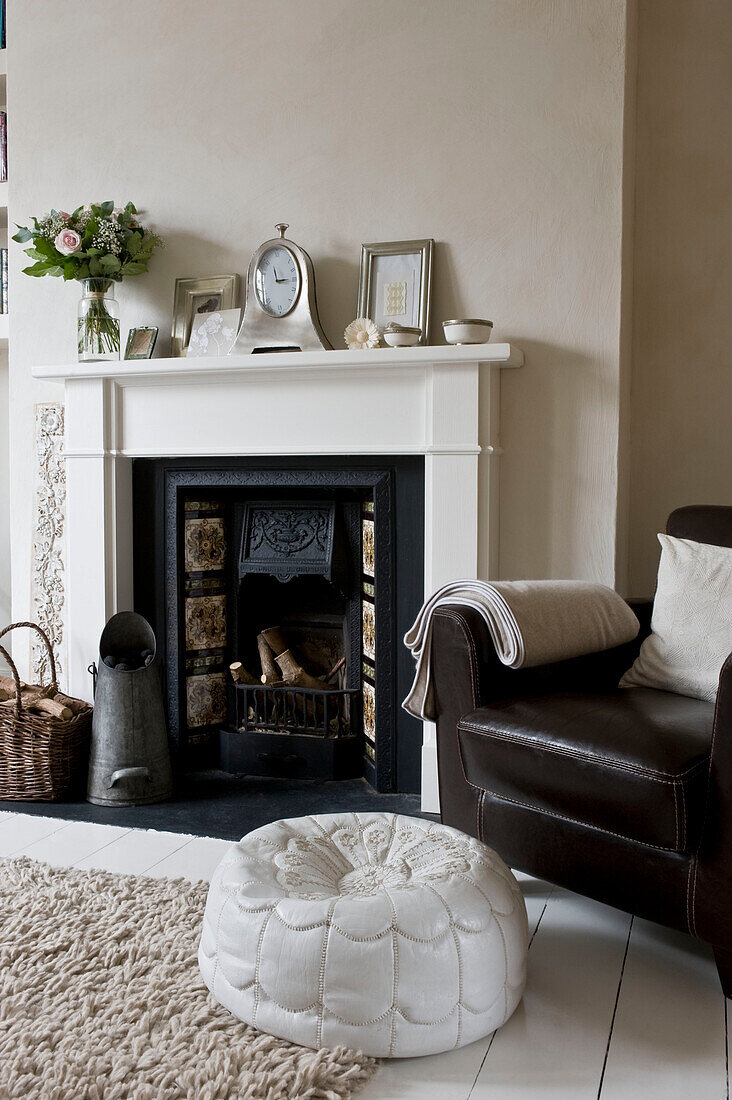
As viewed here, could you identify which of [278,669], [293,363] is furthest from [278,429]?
[278,669]

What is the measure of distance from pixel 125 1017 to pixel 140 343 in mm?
2113

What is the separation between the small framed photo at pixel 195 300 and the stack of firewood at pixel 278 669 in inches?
38.9

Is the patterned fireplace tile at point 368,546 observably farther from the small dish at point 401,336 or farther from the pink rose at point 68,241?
the pink rose at point 68,241

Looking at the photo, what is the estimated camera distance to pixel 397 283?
2.88 m

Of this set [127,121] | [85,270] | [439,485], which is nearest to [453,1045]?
[439,485]

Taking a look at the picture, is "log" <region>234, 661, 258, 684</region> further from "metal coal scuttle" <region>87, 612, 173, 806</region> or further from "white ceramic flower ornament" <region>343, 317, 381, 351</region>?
"white ceramic flower ornament" <region>343, 317, 381, 351</region>

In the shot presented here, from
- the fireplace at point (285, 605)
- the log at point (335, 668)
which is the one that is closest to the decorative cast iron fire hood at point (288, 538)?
the fireplace at point (285, 605)

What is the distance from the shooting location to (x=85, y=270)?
122 inches

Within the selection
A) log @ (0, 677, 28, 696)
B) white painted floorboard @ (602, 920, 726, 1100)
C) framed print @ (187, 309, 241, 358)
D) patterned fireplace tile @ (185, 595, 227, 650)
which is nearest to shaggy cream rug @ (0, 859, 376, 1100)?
white painted floorboard @ (602, 920, 726, 1100)

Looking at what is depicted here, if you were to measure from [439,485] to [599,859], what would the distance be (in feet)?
3.86

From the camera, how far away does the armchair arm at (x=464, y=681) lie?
2152 millimetres

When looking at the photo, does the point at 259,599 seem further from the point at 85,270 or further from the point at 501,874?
the point at 501,874

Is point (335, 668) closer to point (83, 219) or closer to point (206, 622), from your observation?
point (206, 622)

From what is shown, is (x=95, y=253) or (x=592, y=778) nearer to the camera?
(x=592, y=778)
